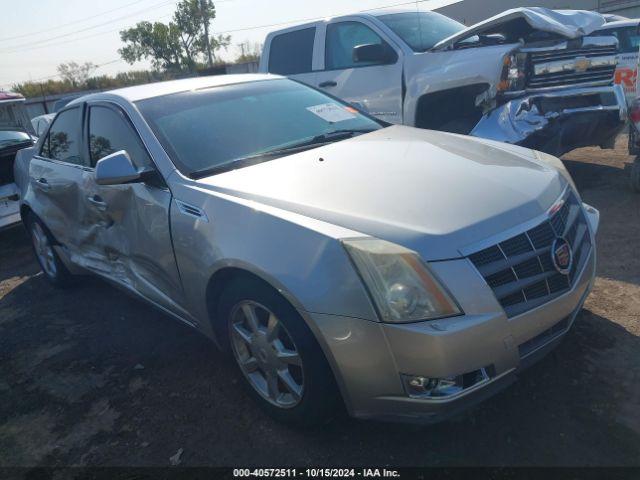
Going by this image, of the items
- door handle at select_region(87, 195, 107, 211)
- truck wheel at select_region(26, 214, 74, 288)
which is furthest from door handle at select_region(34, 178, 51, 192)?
door handle at select_region(87, 195, 107, 211)

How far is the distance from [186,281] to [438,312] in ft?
4.81

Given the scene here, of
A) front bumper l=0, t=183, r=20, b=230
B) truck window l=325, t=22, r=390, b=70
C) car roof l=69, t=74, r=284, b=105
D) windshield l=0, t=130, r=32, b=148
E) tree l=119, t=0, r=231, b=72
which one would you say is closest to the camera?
car roof l=69, t=74, r=284, b=105

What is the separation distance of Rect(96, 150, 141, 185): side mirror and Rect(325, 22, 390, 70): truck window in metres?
3.89

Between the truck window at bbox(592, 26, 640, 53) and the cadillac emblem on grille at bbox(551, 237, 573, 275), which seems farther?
the truck window at bbox(592, 26, 640, 53)

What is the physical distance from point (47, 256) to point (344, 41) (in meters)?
4.17

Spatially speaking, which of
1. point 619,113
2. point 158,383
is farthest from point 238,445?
point 619,113

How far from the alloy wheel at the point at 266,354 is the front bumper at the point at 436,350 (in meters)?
0.30

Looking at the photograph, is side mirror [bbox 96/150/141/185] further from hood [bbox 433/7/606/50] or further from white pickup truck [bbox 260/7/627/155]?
hood [bbox 433/7/606/50]

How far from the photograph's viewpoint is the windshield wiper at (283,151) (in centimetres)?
287

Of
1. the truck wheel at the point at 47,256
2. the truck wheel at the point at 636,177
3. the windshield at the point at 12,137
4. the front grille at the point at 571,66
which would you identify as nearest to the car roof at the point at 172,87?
the truck wheel at the point at 47,256

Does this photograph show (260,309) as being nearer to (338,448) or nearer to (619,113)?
(338,448)

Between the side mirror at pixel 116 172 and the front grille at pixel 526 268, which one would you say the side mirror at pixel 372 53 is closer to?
the side mirror at pixel 116 172

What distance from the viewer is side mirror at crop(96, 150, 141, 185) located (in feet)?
9.39

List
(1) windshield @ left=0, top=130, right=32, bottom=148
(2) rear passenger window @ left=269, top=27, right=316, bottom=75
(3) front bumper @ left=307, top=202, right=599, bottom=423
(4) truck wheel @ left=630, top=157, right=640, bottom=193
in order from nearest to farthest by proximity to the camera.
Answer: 1. (3) front bumper @ left=307, top=202, right=599, bottom=423
2. (4) truck wheel @ left=630, top=157, right=640, bottom=193
3. (2) rear passenger window @ left=269, top=27, right=316, bottom=75
4. (1) windshield @ left=0, top=130, right=32, bottom=148
